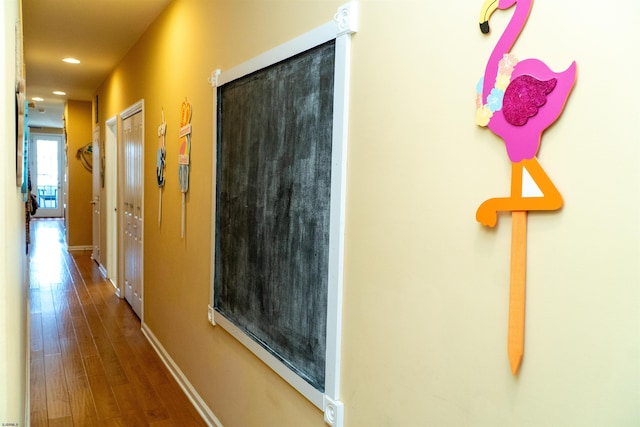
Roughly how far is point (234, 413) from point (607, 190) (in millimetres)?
2045

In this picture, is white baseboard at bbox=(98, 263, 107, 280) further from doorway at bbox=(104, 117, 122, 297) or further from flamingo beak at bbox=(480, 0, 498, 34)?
flamingo beak at bbox=(480, 0, 498, 34)

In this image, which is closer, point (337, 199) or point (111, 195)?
point (337, 199)

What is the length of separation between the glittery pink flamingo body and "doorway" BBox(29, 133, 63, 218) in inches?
569

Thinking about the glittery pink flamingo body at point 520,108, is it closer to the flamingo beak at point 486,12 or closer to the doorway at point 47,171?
the flamingo beak at point 486,12

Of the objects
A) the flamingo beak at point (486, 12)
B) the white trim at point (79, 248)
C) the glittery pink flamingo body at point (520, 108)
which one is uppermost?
the flamingo beak at point (486, 12)

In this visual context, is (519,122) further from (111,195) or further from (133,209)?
(111,195)

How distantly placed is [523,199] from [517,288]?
0.61 feet

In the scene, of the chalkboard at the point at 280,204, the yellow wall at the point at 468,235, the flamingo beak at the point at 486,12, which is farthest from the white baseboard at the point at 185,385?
the flamingo beak at the point at 486,12

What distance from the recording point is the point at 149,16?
141 inches

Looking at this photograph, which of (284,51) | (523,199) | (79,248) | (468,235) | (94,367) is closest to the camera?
(523,199)

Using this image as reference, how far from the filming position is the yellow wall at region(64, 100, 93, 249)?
26.3ft

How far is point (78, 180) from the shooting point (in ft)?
26.9

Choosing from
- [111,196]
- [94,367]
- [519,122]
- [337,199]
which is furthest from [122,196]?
[519,122]

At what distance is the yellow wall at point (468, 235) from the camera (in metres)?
0.79
